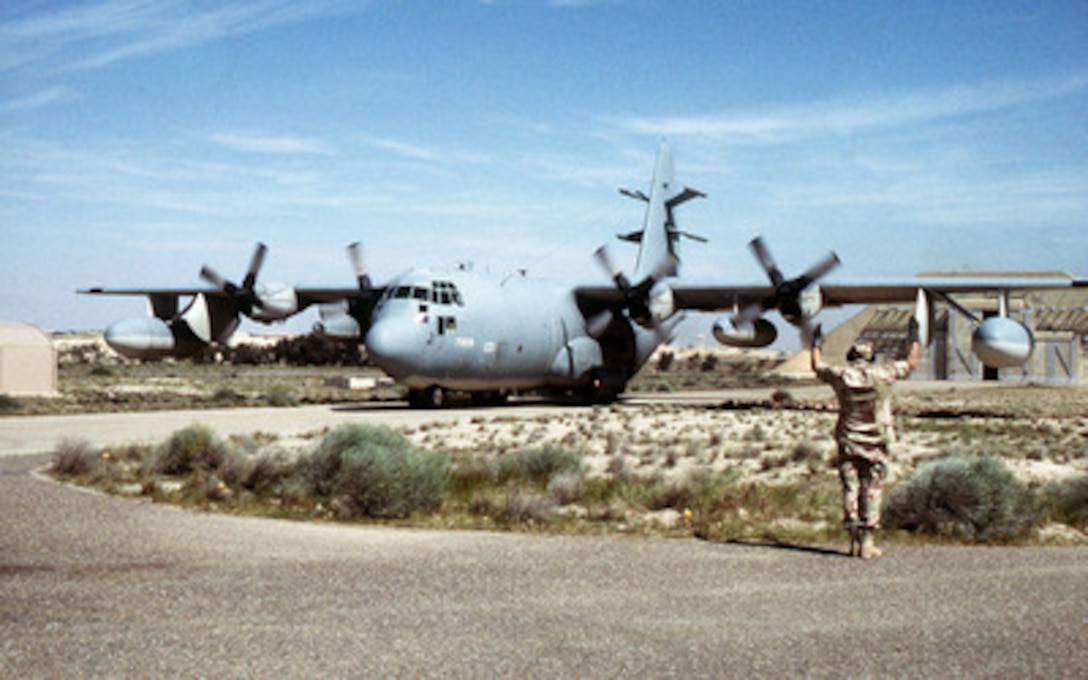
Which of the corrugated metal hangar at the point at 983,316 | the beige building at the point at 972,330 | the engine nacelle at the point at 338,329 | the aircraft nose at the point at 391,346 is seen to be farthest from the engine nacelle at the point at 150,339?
the beige building at the point at 972,330

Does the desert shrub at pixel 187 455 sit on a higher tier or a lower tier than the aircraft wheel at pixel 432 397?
higher

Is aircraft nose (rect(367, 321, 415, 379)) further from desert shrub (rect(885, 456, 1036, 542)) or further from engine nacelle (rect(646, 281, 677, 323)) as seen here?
desert shrub (rect(885, 456, 1036, 542))

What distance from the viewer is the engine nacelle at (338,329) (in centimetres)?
3775

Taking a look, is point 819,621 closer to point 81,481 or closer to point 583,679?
point 583,679

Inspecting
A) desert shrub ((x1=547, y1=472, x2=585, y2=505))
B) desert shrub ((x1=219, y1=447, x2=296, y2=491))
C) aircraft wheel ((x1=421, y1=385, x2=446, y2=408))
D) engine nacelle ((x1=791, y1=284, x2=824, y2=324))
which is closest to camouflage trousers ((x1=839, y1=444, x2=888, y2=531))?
desert shrub ((x1=547, y1=472, x2=585, y2=505))

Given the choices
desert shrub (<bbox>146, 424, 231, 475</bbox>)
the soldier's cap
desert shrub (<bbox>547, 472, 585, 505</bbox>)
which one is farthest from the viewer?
desert shrub (<bbox>146, 424, 231, 475</bbox>)

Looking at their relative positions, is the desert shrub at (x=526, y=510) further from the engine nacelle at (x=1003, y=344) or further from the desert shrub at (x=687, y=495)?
the engine nacelle at (x=1003, y=344)

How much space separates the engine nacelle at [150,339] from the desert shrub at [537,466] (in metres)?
23.1

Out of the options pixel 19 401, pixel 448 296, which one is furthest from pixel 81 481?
pixel 19 401

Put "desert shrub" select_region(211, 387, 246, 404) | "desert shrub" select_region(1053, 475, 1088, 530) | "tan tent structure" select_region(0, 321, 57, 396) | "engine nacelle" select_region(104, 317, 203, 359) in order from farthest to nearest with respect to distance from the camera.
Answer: "tan tent structure" select_region(0, 321, 57, 396), "desert shrub" select_region(211, 387, 246, 404), "engine nacelle" select_region(104, 317, 203, 359), "desert shrub" select_region(1053, 475, 1088, 530)

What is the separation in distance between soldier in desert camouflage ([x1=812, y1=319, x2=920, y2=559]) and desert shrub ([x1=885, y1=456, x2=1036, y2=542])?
6.24 feet

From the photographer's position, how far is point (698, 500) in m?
15.2

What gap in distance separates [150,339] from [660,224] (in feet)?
65.9

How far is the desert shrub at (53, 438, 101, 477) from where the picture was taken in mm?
18125
